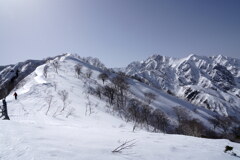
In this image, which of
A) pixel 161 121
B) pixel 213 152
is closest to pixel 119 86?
pixel 161 121

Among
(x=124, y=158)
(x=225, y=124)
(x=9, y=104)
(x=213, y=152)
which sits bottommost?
(x=225, y=124)

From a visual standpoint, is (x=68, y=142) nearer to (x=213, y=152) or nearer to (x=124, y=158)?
(x=124, y=158)

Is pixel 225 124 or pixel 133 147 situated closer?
pixel 133 147

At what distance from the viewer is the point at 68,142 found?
7449mm

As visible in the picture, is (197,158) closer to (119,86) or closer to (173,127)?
(173,127)

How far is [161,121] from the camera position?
7581 cm

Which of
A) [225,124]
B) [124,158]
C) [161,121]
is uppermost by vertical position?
[124,158]

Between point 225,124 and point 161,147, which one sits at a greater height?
point 161,147

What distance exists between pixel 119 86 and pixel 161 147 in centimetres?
9361

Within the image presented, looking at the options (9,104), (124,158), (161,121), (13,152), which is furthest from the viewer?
(161,121)

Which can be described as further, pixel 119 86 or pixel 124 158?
pixel 119 86

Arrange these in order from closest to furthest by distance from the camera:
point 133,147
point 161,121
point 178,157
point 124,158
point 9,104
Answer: point 124,158 → point 178,157 → point 133,147 → point 9,104 → point 161,121

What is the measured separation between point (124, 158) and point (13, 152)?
152 inches

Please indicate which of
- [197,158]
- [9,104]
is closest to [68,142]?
[197,158]
